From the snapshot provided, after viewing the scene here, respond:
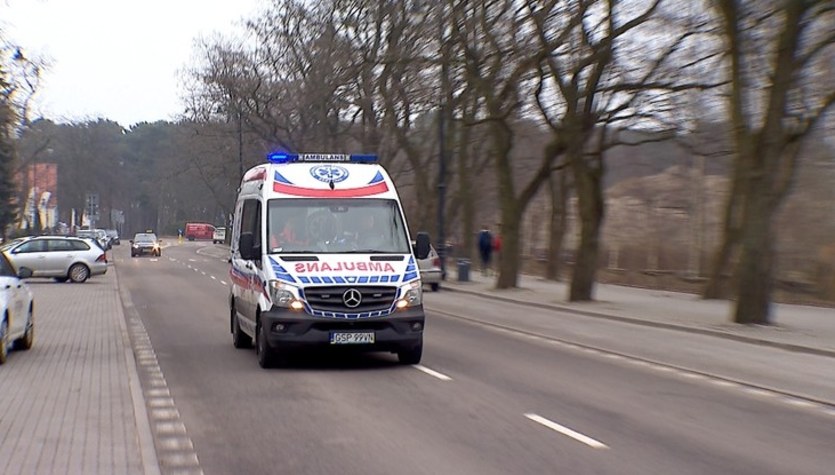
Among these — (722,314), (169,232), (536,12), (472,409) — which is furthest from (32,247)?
(169,232)

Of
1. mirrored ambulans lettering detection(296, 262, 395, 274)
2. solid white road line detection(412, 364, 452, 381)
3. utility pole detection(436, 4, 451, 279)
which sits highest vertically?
utility pole detection(436, 4, 451, 279)

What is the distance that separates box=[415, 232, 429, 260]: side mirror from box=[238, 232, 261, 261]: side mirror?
7.05 feet

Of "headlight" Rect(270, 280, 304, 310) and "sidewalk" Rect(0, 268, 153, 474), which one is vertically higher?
"headlight" Rect(270, 280, 304, 310)

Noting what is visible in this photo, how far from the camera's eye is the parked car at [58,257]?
3784 cm

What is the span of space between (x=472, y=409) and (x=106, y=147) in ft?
354

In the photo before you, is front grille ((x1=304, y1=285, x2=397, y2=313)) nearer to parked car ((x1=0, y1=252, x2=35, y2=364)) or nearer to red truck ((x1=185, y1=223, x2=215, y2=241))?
parked car ((x1=0, y1=252, x2=35, y2=364))

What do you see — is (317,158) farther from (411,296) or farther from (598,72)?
(598,72)

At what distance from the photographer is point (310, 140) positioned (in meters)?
57.2

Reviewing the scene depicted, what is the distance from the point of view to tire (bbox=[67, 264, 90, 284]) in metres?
38.3

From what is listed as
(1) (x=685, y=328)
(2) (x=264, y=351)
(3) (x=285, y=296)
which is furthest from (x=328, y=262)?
(1) (x=685, y=328)

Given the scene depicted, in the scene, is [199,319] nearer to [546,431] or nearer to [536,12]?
[536,12]

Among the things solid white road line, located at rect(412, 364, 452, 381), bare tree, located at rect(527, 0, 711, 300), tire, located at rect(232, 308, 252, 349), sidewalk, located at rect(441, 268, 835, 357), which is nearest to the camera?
solid white road line, located at rect(412, 364, 452, 381)

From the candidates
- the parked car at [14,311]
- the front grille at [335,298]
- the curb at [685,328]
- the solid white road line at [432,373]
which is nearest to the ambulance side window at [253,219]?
the front grille at [335,298]

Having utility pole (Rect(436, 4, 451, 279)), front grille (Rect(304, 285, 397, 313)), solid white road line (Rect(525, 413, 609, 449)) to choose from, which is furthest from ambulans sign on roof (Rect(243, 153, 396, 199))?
utility pole (Rect(436, 4, 451, 279))
